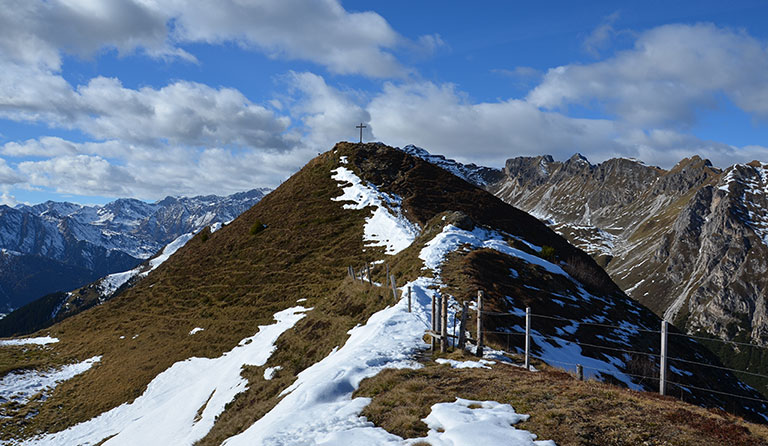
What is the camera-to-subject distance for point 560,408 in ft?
41.4

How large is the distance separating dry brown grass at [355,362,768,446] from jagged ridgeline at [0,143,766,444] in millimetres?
851

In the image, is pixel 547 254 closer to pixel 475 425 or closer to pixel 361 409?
pixel 361 409

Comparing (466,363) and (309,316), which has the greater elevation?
(466,363)

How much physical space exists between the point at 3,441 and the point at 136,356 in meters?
12.4

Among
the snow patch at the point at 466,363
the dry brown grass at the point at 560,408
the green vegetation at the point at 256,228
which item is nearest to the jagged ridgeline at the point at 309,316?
the green vegetation at the point at 256,228

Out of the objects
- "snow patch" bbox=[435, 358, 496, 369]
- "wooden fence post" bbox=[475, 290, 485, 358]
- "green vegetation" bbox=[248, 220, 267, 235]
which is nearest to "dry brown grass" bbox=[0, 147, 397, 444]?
"green vegetation" bbox=[248, 220, 267, 235]

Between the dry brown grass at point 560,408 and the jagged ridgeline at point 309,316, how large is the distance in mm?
851

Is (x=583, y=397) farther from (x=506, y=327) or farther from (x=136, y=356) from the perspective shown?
(x=136, y=356)

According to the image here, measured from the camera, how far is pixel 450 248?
37.1 m

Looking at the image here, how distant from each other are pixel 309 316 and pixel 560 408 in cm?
2709

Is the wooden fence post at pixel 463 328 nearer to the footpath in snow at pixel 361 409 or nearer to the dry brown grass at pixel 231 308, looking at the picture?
the footpath in snow at pixel 361 409

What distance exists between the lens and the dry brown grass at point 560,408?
10531 mm

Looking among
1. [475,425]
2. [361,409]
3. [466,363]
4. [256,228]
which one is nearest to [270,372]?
[466,363]

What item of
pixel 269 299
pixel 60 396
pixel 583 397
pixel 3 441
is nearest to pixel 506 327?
pixel 583 397
